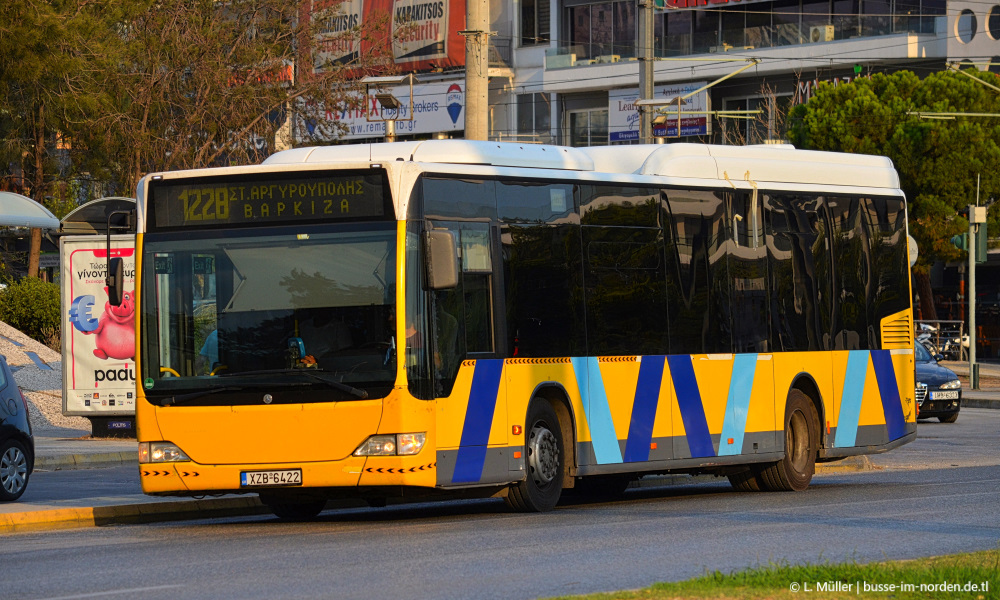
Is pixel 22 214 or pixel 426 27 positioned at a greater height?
pixel 426 27

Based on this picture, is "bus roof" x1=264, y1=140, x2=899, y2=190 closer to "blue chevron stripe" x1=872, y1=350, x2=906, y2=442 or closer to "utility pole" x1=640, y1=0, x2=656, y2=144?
"blue chevron stripe" x1=872, y1=350, x2=906, y2=442

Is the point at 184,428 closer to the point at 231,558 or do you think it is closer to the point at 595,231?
the point at 231,558

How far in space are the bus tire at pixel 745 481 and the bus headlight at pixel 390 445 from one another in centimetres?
633

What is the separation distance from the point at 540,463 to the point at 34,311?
1015 inches

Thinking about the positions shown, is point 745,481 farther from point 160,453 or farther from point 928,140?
point 928,140

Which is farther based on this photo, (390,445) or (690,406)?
(690,406)

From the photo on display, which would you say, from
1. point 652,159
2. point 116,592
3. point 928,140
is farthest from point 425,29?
point 116,592

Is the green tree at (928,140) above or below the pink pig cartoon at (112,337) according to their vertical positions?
above

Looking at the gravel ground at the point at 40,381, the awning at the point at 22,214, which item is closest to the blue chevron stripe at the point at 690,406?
the awning at the point at 22,214

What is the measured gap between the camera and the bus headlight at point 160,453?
13430 mm

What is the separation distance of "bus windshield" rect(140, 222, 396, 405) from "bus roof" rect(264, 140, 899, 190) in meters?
0.91

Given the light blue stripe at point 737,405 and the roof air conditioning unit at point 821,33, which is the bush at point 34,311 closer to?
the light blue stripe at point 737,405

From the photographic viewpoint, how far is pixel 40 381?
108ft

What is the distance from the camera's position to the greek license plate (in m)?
13.2
